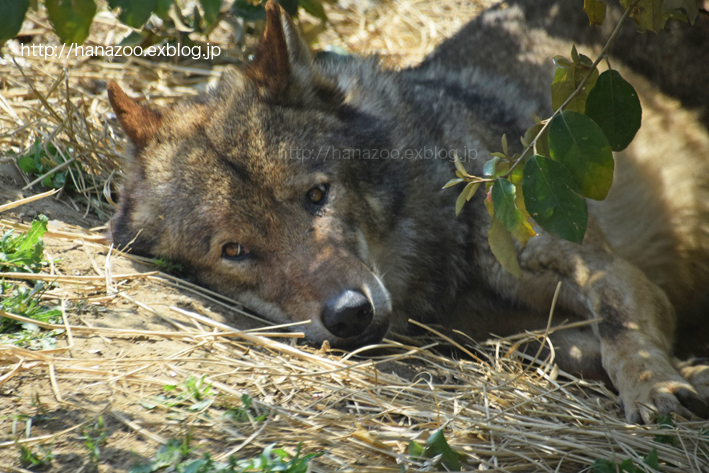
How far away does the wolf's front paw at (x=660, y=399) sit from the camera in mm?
2139

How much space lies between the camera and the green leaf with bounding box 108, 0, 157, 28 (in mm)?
2994

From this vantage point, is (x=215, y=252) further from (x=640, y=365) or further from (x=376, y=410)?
(x=640, y=365)

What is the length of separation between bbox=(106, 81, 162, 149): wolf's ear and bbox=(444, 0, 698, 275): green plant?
1.85 meters

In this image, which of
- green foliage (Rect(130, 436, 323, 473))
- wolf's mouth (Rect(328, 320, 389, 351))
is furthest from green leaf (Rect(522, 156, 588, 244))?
wolf's mouth (Rect(328, 320, 389, 351))

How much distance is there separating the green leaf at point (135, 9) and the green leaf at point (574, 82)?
226 centimetres

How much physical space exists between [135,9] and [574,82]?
2343 millimetres

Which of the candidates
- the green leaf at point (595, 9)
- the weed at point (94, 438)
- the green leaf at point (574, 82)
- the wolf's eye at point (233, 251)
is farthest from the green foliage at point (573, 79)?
the weed at point (94, 438)

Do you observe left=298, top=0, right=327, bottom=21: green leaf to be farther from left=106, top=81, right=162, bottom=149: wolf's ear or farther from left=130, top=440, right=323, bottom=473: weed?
left=130, top=440, right=323, bottom=473: weed

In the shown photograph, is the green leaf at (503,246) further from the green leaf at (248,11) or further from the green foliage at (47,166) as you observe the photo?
the green leaf at (248,11)

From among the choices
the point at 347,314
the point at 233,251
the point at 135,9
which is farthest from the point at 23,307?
the point at 135,9

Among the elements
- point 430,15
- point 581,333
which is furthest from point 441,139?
point 430,15

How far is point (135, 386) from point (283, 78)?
1.59 m

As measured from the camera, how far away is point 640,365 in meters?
2.34

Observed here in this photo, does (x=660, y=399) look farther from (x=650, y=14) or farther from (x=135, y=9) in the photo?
(x=135, y=9)
